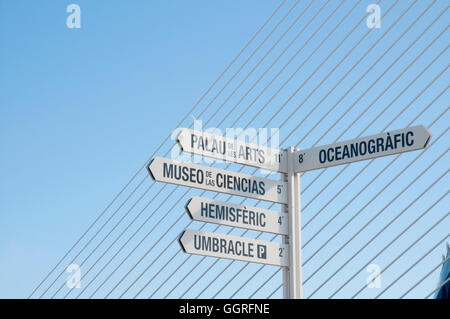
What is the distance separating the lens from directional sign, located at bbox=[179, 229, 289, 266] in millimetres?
7516

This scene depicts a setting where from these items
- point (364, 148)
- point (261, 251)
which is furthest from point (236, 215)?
point (364, 148)

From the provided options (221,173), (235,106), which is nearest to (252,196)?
(221,173)

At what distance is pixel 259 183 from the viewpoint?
27.0 ft

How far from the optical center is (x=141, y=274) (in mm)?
9023

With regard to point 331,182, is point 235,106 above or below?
above

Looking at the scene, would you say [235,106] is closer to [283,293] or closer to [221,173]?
[221,173]

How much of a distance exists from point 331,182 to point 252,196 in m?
0.90

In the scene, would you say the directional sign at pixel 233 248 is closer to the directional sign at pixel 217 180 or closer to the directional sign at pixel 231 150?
the directional sign at pixel 217 180

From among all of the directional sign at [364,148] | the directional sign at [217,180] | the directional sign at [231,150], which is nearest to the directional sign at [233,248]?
the directional sign at [217,180]

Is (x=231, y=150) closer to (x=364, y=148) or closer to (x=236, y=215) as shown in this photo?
(x=236, y=215)

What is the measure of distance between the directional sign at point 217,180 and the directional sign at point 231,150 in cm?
15

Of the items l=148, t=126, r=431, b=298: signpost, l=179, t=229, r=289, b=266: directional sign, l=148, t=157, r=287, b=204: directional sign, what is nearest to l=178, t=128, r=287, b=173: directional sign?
l=148, t=126, r=431, b=298: signpost
